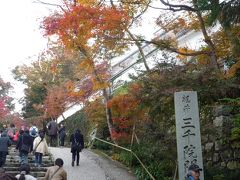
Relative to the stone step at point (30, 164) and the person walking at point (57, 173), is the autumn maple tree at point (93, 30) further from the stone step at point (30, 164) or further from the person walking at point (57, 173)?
the person walking at point (57, 173)

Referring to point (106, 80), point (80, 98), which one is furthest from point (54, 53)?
point (106, 80)

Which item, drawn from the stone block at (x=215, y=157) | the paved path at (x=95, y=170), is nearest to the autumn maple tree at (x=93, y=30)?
the paved path at (x=95, y=170)

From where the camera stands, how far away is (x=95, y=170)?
15555 mm

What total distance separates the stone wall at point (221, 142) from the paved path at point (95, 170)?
3062 millimetres

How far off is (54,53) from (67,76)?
2242mm

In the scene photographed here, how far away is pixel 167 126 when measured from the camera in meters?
13.2

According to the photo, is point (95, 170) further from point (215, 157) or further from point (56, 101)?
point (56, 101)

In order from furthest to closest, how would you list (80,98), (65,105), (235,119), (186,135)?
(65,105) < (80,98) < (235,119) < (186,135)

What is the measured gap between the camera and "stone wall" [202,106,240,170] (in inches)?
478

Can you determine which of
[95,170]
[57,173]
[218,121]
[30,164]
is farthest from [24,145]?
[218,121]

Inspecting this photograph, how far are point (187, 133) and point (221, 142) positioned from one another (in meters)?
2.66

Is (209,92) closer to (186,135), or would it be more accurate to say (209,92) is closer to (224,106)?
(224,106)

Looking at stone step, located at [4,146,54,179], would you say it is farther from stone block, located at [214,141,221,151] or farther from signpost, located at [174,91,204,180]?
stone block, located at [214,141,221,151]

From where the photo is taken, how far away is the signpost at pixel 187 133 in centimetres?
1027
